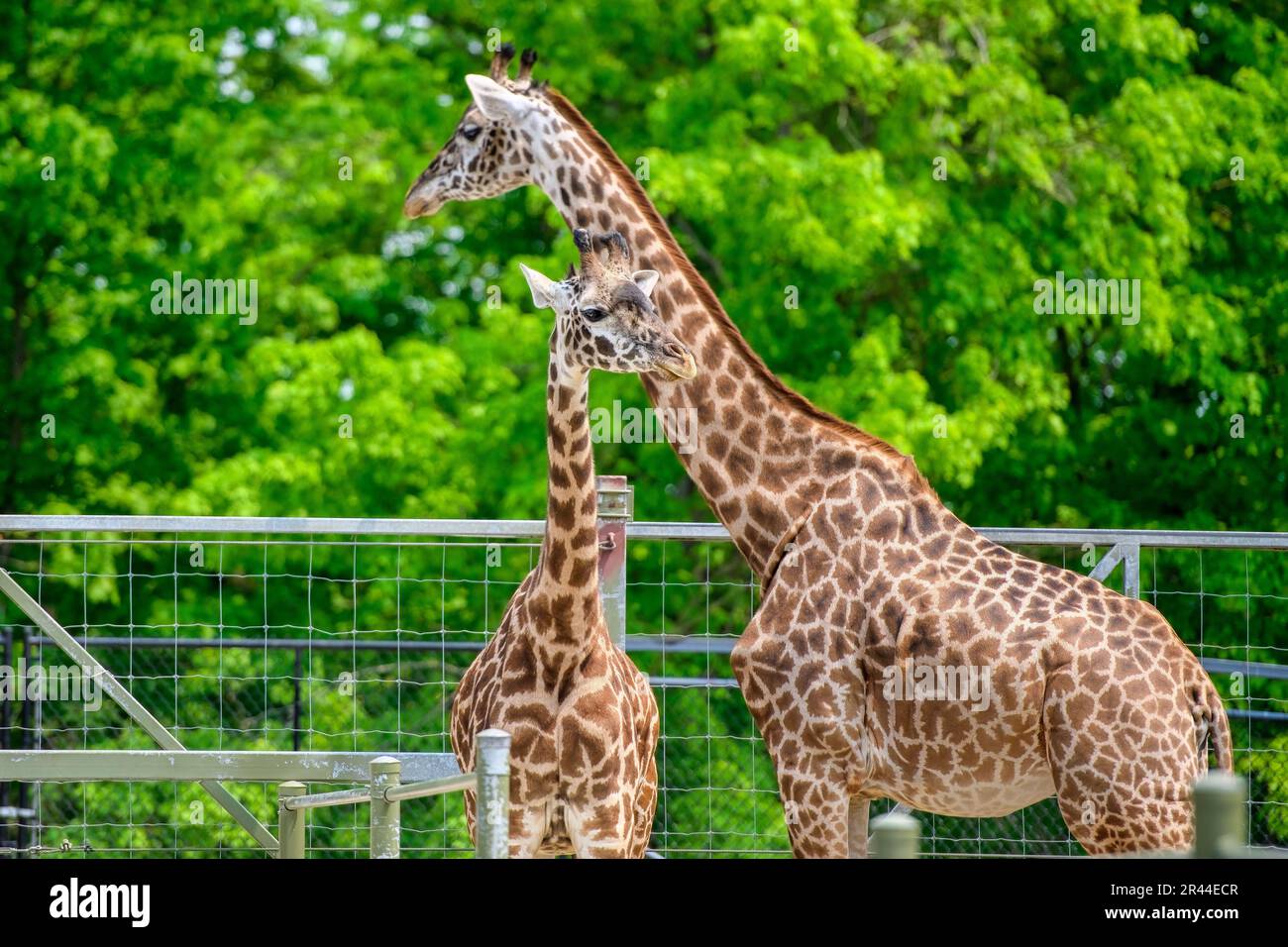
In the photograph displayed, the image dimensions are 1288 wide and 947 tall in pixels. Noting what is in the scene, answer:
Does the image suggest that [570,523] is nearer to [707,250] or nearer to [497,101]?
[497,101]

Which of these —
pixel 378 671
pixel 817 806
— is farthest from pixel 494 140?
pixel 378 671

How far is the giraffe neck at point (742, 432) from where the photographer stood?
6.23m

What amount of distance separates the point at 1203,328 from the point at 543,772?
32.2 ft

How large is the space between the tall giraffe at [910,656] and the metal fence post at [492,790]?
6.65 feet

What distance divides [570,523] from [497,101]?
239 centimetres

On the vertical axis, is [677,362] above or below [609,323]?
below

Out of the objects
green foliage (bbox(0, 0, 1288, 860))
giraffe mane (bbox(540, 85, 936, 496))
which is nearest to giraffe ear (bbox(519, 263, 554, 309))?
giraffe mane (bbox(540, 85, 936, 496))

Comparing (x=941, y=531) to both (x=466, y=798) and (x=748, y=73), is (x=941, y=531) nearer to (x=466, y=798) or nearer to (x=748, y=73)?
(x=466, y=798)

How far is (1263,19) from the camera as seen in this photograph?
1527 cm

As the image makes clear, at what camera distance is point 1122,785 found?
17.9 feet

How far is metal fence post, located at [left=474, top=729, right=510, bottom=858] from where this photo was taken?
398cm

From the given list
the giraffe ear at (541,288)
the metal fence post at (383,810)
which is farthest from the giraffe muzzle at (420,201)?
the metal fence post at (383,810)
